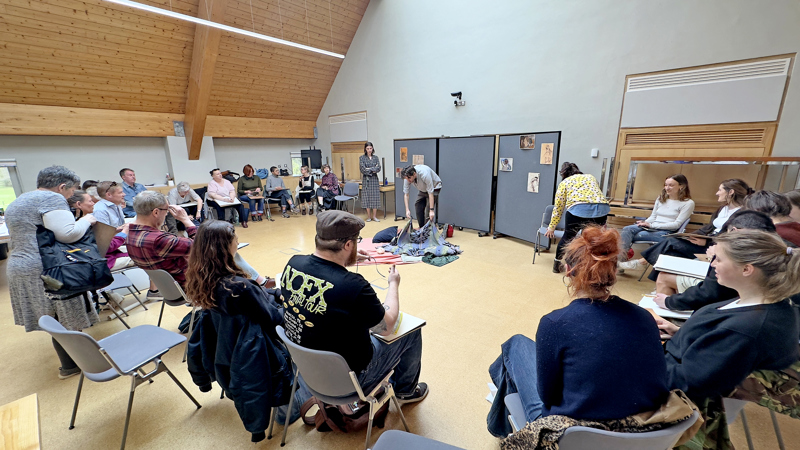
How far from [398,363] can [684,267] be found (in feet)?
5.98

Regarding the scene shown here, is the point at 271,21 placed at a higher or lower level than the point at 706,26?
higher

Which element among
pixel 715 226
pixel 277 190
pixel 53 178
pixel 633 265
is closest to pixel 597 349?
pixel 715 226

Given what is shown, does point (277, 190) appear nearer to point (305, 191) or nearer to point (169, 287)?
point (305, 191)

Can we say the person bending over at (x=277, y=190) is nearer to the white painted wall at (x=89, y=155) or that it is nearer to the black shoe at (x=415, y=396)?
the white painted wall at (x=89, y=155)

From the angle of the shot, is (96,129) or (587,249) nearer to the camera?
(587,249)

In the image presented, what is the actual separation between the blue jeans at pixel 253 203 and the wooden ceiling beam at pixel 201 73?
152cm

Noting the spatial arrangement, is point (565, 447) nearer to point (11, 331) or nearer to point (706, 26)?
point (11, 331)

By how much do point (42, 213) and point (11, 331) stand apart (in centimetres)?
165

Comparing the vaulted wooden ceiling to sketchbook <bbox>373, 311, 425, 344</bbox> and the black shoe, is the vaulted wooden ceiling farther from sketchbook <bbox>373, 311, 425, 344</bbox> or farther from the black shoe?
the black shoe

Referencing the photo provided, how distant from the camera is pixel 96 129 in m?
5.76

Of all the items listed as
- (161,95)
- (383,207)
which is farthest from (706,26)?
(161,95)

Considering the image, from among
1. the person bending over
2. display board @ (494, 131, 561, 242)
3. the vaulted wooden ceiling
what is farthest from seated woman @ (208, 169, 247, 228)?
display board @ (494, 131, 561, 242)

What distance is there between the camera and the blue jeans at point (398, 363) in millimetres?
1513

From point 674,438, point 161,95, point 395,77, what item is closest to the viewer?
point 674,438
